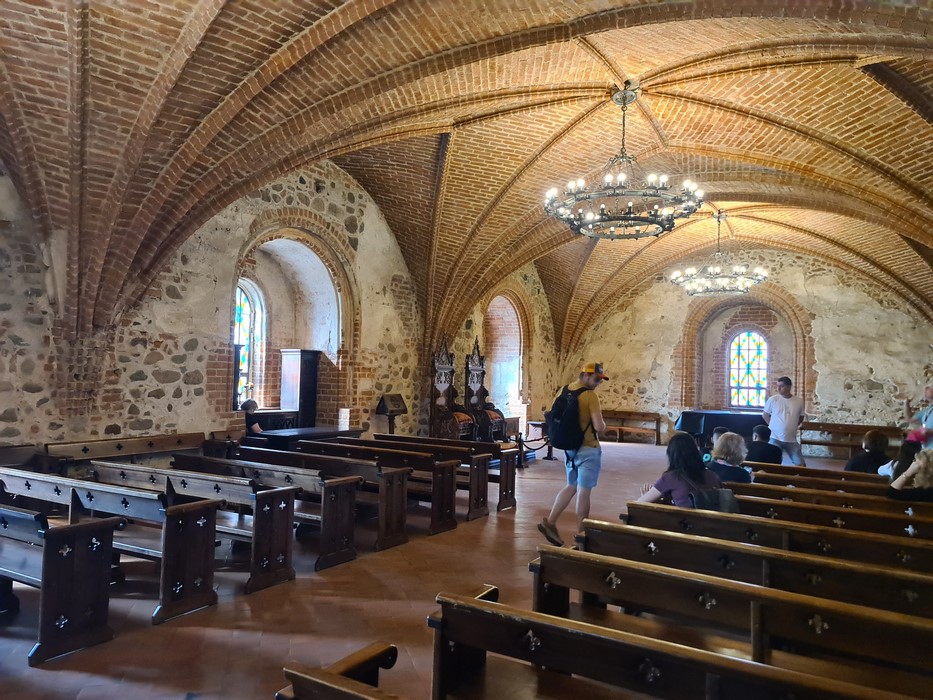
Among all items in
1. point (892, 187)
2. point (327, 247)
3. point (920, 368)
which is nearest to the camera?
point (892, 187)

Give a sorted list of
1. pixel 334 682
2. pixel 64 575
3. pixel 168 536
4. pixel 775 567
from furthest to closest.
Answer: pixel 168 536 → pixel 64 575 → pixel 775 567 → pixel 334 682

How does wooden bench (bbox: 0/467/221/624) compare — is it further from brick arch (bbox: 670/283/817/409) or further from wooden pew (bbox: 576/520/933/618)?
brick arch (bbox: 670/283/817/409)

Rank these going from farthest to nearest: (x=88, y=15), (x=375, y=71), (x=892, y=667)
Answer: (x=375, y=71), (x=88, y=15), (x=892, y=667)

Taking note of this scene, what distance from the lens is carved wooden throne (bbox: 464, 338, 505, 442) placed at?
13.3 meters

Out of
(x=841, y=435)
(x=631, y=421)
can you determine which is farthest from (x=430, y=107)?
(x=841, y=435)

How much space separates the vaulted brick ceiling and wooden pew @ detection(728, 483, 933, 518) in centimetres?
392

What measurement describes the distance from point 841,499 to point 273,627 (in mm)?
4460

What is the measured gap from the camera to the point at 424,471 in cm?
788

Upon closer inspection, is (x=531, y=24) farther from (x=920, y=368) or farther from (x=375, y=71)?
(x=920, y=368)

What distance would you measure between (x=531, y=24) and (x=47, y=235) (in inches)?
213

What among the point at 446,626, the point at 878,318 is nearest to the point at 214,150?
the point at 446,626

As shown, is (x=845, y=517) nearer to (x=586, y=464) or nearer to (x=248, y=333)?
(x=586, y=464)

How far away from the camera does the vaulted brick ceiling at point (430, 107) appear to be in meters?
5.69

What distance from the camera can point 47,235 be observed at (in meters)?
6.80
